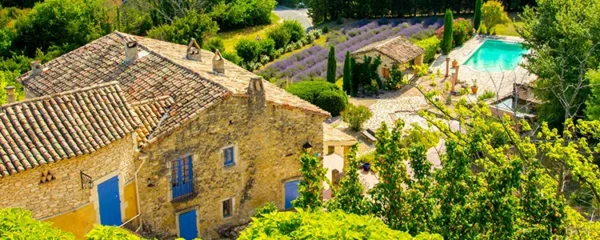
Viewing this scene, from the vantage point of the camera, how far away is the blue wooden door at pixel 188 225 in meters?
24.2

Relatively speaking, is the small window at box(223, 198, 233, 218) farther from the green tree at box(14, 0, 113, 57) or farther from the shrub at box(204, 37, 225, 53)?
the green tree at box(14, 0, 113, 57)

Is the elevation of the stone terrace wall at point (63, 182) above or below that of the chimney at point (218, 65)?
below

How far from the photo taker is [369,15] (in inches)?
2525

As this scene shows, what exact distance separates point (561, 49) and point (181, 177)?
784 inches

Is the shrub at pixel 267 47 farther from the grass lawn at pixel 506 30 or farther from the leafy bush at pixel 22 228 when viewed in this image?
the leafy bush at pixel 22 228

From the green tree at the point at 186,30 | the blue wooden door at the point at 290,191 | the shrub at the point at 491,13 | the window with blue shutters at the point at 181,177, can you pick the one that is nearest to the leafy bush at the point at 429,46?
the shrub at the point at 491,13

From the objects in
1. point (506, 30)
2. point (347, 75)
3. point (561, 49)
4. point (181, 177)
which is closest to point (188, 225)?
point (181, 177)

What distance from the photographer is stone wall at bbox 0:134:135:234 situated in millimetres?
18766

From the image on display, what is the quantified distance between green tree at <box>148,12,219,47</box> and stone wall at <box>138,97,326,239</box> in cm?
2454

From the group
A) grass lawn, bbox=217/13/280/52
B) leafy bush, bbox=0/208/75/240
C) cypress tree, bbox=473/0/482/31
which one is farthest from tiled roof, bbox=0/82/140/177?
cypress tree, bbox=473/0/482/31

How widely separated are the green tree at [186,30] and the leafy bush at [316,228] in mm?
36909

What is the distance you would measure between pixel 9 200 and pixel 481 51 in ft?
141

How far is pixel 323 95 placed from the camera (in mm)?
38500

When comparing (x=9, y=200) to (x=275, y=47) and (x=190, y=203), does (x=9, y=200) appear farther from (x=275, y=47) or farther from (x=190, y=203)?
(x=275, y=47)
